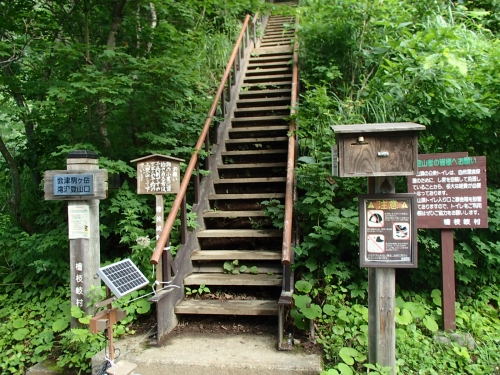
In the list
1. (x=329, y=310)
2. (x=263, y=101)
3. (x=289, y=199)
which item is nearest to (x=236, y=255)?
(x=289, y=199)

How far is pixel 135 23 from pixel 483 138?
479 cm

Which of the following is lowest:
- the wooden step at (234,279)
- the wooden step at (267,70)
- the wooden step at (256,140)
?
the wooden step at (234,279)

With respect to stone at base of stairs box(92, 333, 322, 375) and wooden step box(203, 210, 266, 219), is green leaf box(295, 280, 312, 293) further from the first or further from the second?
wooden step box(203, 210, 266, 219)

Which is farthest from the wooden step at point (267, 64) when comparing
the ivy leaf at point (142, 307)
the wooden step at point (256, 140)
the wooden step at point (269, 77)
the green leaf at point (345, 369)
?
the green leaf at point (345, 369)

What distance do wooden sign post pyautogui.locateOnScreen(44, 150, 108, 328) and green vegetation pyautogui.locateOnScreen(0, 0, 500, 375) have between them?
12.9 inches

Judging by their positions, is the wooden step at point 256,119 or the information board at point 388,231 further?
the wooden step at point 256,119

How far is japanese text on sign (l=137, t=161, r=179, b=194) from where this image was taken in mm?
3443

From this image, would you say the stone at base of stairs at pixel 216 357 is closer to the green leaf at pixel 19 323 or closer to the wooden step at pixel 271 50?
the green leaf at pixel 19 323

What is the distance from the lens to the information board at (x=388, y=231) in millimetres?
2447

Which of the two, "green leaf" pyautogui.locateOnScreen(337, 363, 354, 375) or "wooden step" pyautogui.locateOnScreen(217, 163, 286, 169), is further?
"wooden step" pyautogui.locateOnScreen(217, 163, 286, 169)

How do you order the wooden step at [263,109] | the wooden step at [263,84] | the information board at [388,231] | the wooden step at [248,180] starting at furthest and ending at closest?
the wooden step at [263,84]
the wooden step at [263,109]
the wooden step at [248,180]
the information board at [388,231]

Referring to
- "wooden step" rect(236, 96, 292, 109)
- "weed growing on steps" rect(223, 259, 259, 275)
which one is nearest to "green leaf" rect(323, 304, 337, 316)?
"weed growing on steps" rect(223, 259, 259, 275)

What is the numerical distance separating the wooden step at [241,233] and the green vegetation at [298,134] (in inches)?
7.9

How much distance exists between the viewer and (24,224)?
16.1 ft
